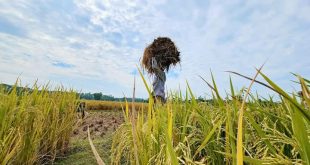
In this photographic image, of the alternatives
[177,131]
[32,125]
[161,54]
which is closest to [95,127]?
[161,54]

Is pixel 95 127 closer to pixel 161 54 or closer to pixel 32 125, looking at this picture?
pixel 161 54

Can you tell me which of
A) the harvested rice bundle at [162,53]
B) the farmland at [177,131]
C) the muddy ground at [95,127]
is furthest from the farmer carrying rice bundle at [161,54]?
the farmland at [177,131]

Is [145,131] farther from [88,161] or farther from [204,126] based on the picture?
[88,161]

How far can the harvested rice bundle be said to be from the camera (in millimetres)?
7402

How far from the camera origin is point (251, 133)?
1.71 meters

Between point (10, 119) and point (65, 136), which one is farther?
point (65, 136)

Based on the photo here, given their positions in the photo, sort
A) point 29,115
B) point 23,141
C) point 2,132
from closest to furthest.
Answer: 1. point 2,132
2. point 23,141
3. point 29,115

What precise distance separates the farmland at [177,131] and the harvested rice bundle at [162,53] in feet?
10.4

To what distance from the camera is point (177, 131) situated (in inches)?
78.2

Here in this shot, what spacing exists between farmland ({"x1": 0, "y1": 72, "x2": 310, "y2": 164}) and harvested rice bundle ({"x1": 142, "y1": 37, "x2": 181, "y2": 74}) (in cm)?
318

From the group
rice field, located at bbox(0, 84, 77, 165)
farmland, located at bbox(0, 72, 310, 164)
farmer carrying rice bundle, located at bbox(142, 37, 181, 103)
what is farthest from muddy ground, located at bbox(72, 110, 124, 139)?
farmer carrying rice bundle, located at bbox(142, 37, 181, 103)

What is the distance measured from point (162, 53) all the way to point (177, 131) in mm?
5543

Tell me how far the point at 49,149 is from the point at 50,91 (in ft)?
3.27

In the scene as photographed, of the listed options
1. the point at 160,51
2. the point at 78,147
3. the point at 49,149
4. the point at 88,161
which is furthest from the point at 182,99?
the point at 160,51
